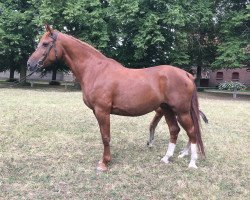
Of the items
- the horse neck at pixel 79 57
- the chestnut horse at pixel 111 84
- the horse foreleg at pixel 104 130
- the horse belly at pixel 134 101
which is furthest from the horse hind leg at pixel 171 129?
the horse neck at pixel 79 57

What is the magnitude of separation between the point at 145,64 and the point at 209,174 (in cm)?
2281

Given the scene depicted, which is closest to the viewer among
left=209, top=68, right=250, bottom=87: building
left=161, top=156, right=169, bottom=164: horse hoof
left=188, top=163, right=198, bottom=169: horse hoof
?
left=188, top=163, right=198, bottom=169: horse hoof

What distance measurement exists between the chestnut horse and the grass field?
64 centimetres

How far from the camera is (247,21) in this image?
26500 millimetres

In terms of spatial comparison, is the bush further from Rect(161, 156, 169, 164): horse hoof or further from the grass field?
Rect(161, 156, 169, 164): horse hoof

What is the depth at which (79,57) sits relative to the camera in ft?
20.4

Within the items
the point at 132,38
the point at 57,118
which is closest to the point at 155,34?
the point at 132,38

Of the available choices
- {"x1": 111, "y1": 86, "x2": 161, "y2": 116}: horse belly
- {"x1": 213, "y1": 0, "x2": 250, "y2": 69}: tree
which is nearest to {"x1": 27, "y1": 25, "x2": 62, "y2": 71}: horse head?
{"x1": 111, "y1": 86, "x2": 161, "y2": 116}: horse belly

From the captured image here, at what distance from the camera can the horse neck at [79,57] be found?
20.1ft

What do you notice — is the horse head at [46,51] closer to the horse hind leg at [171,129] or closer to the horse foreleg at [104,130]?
the horse foreleg at [104,130]

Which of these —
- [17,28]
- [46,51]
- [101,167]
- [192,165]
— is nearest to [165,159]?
[192,165]

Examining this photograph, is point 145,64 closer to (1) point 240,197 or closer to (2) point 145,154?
(2) point 145,154

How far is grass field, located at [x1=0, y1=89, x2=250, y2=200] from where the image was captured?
533 centimetres

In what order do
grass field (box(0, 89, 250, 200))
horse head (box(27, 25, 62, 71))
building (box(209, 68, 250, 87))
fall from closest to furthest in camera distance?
grass field (box(0, 89, 250, 200)) < horse head (box(27, 25, 62, 71)) < building (box(209, 68, 250, 87))
